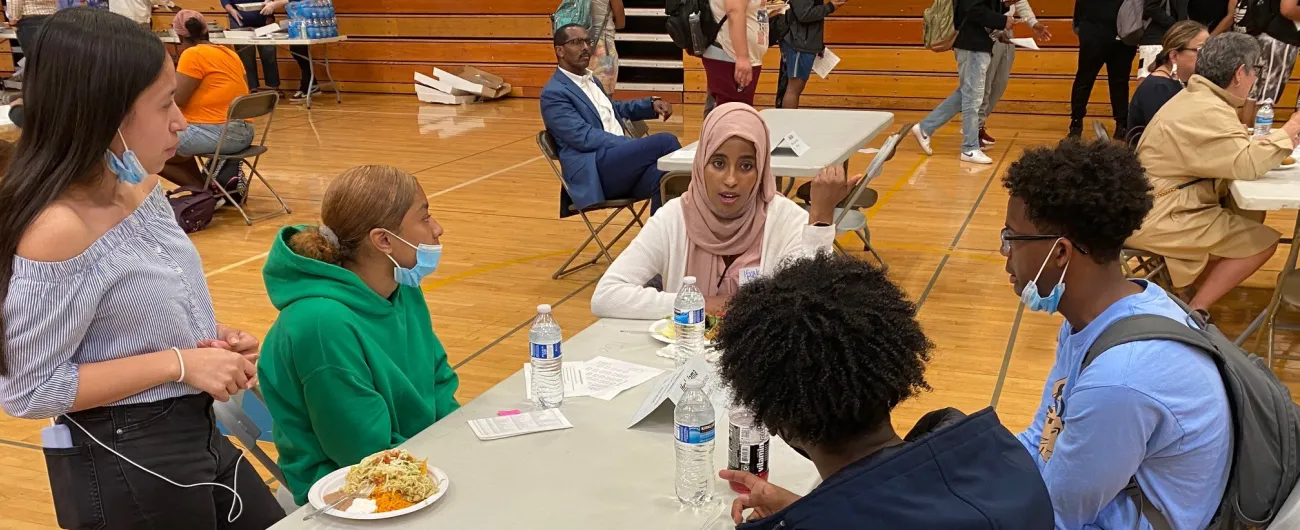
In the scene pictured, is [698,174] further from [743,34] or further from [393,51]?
[393,51]

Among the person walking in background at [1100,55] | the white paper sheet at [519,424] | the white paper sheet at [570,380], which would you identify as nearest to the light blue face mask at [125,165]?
the white paper sheet at [519,424]

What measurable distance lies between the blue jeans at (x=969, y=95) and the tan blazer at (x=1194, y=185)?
140 inches

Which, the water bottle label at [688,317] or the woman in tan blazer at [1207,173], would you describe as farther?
the woman in tan blazer at [1207,173]

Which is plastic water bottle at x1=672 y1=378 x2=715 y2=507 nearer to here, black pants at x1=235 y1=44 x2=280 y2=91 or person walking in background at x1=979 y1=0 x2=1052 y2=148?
person walking in background at x1=979 y1=0 x2=1052 y2=148

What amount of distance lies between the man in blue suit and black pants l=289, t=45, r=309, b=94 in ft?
26.6

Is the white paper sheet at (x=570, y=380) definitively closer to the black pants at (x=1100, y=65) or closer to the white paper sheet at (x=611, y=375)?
the white paper sheet at (x=611, y=375)

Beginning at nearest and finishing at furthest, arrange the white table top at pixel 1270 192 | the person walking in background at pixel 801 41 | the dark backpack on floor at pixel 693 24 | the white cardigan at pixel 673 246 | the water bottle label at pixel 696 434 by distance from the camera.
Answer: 1. the water bottle label at pixel 696 434
2. the white cardigan at pixel 673 246
3. the white table top at pixel 1270 192
4. the dark backpack on floor at pixel 693 24
5. the person walking in background at pixel 801 41

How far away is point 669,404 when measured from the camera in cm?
225

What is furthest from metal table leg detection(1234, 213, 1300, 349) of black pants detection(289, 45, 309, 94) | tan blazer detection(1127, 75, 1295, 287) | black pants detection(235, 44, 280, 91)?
black pants detection(235, 44, 280, 91)

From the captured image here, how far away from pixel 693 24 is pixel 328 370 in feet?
17.9

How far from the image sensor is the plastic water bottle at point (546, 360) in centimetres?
228

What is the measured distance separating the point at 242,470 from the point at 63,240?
677mm

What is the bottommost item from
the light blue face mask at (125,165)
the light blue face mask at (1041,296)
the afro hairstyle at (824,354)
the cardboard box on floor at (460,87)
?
the cardboard box on floor at (460,87)

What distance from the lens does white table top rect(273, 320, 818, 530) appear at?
5.95ft
